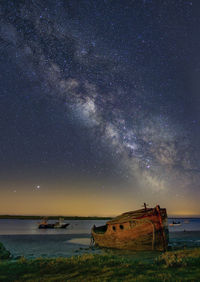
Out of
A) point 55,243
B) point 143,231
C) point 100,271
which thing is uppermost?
point 143,231

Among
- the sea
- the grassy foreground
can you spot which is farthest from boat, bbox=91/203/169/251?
the grassy foreground

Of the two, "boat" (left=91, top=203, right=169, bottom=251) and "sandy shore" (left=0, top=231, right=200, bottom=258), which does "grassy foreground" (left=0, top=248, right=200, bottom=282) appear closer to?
"boat" (left=91, top=203, right=169, bottom=251)

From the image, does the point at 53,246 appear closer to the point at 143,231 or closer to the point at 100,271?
the point at 143,231

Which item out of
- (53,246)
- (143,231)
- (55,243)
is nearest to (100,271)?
(143,231)

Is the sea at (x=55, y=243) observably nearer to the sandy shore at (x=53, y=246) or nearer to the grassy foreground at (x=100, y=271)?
the sandy shore at (x=53, y=246)

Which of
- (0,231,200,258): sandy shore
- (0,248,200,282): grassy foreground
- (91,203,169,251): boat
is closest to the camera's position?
(0,248,200,282): grassy foreground

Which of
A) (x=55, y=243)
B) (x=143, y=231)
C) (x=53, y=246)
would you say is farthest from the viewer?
(x=55, y=243)

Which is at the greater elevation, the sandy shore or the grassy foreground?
the grassy foreground

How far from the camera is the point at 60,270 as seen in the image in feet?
40.1

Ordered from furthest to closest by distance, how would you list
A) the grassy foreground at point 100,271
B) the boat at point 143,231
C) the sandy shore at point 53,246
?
the sandy shore at point 53,246, the boat at point 143,231, the grassy foreground at point 100,271

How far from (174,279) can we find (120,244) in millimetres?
16820

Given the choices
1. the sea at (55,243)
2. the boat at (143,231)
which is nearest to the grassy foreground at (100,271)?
the boat at (143,231)

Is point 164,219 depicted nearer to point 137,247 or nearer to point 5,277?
point 137,247

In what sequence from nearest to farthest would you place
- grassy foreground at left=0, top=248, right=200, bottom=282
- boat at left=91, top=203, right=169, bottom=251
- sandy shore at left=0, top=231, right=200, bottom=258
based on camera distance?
grassy foreground at left=0, top=248, right=200, bottom=282 < boat at left=91, top=203, right=169, bottom=251 < sandy shore at left=0, top=231, right=200, bottom=258
